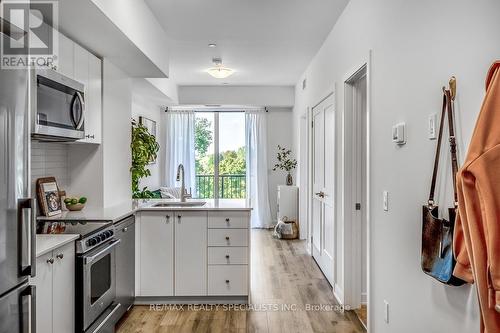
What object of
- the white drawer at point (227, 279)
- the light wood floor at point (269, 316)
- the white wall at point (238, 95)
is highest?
A: the white wall at point (238, 95)

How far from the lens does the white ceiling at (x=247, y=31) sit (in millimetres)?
3215

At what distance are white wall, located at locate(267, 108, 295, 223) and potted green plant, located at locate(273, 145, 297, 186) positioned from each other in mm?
105

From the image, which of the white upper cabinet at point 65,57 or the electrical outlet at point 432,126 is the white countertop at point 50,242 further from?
the electrical outlet at point 432,126

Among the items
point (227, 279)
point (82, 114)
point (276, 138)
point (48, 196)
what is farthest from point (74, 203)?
point (276, 138)

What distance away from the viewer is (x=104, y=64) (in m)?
3.21

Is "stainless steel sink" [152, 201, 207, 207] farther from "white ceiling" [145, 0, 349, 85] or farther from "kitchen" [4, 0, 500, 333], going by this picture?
"white ceiling" [145, 0, 349, 85]

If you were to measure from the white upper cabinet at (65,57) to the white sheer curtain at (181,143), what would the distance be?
467 centimetres

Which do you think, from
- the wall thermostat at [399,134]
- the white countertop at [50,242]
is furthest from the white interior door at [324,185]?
the white countertop at [50,242]

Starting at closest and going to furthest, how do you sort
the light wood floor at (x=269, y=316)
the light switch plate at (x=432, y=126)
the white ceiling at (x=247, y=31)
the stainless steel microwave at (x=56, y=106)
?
the light switch plate at (x=432, y=126) < the stainless steel microwave at (x=56, y=106) < the light wood floor at (x=269, y=316) < the white ceiling at (x=247, y=31)

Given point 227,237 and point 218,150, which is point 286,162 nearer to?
point 218,150

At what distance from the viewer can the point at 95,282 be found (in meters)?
2.50

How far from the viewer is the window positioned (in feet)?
24.5

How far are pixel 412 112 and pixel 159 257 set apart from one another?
2446 mm

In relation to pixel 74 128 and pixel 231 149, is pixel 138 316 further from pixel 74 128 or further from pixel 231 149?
pixel 231 149
